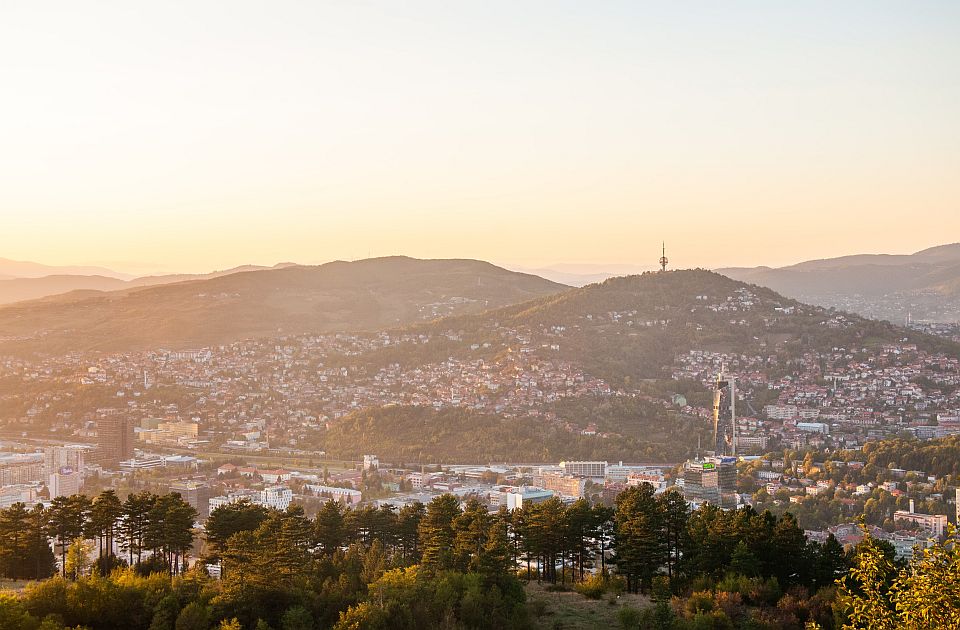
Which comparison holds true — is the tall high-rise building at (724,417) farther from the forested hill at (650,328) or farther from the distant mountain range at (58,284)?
the distant mountain range at (58,284)

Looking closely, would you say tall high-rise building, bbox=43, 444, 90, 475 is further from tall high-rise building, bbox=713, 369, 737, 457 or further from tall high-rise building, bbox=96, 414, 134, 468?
tall high-rise building, bbox=713, 369, 737, 457

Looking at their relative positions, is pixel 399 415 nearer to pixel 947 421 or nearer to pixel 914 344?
pixel 947 421

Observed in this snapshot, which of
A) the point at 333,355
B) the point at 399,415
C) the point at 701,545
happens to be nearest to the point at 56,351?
the point at 333,355

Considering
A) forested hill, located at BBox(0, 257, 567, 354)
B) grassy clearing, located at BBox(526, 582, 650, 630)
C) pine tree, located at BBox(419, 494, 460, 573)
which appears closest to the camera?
grassy clearing, located at BBox(526, 582, 650, 630)

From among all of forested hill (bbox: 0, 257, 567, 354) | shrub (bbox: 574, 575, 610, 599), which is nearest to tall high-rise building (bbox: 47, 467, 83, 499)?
shrub (bbox: 574, 575, 610, 599)

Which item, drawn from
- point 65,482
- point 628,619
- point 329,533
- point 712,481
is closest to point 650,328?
point 712,481
